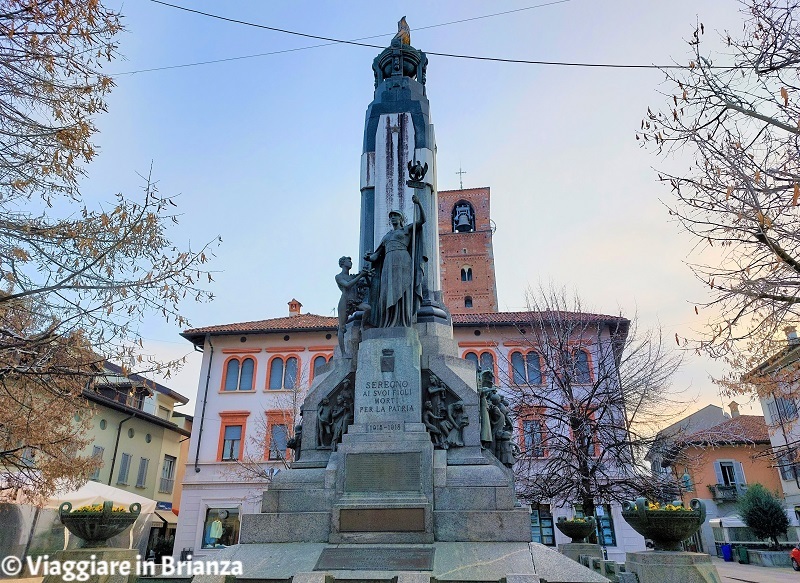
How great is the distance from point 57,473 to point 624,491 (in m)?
17.6

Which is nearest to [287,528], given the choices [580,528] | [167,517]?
[580,528]

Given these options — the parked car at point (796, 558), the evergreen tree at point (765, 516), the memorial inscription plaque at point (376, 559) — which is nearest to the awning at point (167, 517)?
the memorial inscription plaque at point (376, 559)

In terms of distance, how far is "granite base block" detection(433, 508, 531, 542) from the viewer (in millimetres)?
7227

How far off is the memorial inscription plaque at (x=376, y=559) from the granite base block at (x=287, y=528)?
1.89ft

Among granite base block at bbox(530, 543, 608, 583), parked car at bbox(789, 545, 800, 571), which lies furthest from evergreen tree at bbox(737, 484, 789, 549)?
granite base block at bbox(530, 543, 608, 583)

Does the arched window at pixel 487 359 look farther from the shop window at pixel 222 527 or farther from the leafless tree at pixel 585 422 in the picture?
the shop window at pixel 222 527

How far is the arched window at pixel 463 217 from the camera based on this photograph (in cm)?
5897

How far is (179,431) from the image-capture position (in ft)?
122

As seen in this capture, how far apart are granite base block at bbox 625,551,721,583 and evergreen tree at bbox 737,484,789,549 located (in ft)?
86.5

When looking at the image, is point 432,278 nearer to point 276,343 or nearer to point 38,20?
point 38,20

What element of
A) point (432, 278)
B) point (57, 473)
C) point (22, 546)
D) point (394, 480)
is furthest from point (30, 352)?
point (22, 546)

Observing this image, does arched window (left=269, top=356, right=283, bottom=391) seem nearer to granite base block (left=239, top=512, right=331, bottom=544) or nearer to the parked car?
the parked car

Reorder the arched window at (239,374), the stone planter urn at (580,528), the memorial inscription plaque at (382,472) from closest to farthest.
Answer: the memorial inscription plaque at (382,472) → the stone planter urn at (580,528) → the arched window at (239,374)

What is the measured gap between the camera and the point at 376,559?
22.2 ft
